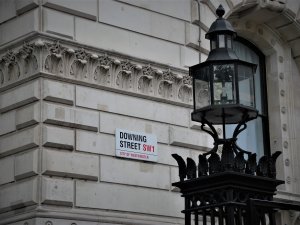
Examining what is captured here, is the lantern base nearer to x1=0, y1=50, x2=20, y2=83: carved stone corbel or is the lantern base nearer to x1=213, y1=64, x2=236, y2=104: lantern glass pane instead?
x1=213, y1=64, x2=236, y2=104: lantern glass pane

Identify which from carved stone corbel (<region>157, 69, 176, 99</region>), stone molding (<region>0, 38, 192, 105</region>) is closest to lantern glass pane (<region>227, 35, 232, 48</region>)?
stone molding (<region>0, 38, 192, 105</region>)

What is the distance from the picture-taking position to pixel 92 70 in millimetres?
12062

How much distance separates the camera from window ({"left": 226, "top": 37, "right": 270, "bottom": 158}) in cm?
1574

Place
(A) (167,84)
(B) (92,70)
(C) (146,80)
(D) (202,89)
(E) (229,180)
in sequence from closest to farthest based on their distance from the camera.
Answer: (E) (229,180) → (D) (202,89) → (B) (92,70) → (C) (146,80) → (A) (167,84)

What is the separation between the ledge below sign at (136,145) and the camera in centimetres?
1208

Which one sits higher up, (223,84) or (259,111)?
(259,111)

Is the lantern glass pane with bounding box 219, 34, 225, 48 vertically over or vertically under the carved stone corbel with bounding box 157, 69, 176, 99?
under

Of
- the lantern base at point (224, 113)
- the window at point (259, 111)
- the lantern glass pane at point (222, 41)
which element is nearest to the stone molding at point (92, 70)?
the lantern glass pane at point (222, 41)

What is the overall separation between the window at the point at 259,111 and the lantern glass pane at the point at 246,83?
5505 millimetres

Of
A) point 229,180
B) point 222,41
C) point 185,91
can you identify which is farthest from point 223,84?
point 185,91

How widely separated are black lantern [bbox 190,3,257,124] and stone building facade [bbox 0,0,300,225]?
7.45 ft

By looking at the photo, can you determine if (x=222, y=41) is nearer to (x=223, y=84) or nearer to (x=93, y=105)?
(x=223, y=84)

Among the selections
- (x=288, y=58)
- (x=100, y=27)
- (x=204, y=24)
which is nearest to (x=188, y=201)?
(x=100, y=27)

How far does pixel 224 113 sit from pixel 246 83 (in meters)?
0.51
